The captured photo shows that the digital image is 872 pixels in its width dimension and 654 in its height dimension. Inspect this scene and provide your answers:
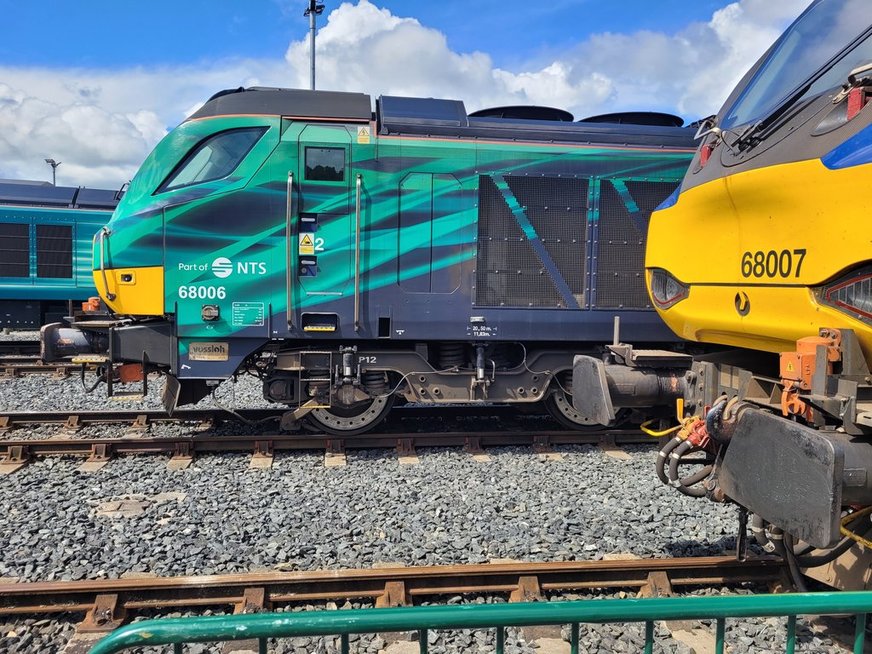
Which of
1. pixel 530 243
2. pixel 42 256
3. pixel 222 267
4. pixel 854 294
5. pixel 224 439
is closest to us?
pixel 854 294

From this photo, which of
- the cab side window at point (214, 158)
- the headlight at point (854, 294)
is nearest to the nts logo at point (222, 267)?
the cab side window at point (214, 158)

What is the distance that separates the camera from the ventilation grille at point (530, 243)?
688 centimetres

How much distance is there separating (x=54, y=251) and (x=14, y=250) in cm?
80

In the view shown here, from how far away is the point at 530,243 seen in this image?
6.95 m

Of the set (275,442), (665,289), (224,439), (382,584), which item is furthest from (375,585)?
(224,439)

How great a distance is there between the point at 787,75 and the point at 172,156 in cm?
563

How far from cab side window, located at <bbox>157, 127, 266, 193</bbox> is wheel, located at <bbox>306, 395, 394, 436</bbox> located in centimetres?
276

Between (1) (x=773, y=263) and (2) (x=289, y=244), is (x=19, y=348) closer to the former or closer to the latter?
(2) (x=289, y=244)

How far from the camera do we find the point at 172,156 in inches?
257

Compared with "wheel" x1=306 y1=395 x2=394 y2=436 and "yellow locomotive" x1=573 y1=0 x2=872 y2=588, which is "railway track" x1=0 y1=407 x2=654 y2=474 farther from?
"yellow locomotive" x1=573 y1=0 x2=872 y2=588

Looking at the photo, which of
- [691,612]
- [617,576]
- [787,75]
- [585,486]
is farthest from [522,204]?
[691,612]

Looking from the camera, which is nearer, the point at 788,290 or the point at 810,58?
the point at 788,290

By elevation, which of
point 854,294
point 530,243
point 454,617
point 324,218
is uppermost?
point 324,218

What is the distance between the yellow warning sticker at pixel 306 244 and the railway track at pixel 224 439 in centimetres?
200
